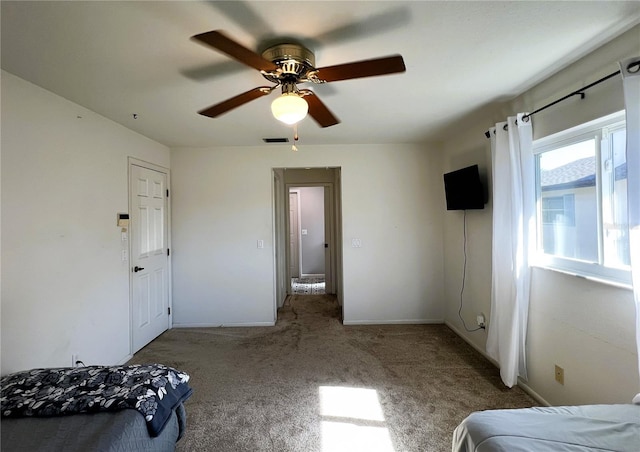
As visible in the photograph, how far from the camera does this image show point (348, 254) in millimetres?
3979

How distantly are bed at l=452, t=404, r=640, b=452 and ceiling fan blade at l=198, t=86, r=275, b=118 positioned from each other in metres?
1.92

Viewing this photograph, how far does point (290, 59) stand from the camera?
60.4 inches

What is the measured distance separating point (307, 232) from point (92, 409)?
242 inches

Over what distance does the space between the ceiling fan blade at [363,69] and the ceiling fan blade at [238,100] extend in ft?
1.12

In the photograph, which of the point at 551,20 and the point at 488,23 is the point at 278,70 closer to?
the point at 488,23

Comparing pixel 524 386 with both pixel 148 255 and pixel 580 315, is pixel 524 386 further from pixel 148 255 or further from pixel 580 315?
pixel 148 255

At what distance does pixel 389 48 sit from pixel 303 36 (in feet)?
1.64

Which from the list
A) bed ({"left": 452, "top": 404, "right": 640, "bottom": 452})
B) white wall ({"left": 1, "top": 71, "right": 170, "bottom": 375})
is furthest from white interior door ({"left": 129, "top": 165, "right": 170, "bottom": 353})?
bed ({"left": 452, "top": 404, "right": 640, "bottom": 452})

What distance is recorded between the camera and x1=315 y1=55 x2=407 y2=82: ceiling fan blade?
1337mm

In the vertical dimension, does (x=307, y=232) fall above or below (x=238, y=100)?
below

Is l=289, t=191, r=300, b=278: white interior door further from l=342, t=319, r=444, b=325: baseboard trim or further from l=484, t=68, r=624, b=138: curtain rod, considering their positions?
l=484, t=68, r=624, b=138: curtain rod

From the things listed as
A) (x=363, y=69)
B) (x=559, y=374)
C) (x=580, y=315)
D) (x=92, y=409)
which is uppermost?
(x=363, y=69)

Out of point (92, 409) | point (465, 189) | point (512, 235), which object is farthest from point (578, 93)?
point (92, 409)

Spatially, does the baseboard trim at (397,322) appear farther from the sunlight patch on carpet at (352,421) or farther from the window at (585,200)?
the window at (585,200)
